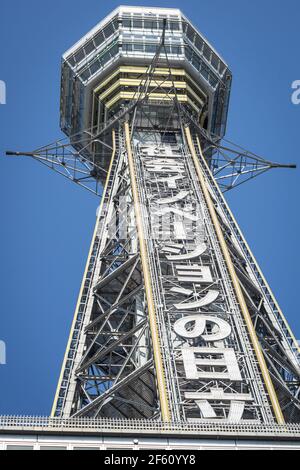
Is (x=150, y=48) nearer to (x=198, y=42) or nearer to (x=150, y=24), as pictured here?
(x=150, y=24)

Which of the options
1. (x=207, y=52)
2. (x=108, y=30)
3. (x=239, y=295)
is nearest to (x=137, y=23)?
(x=108, y=30)

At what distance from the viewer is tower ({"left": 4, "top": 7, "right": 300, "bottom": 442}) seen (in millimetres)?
56688

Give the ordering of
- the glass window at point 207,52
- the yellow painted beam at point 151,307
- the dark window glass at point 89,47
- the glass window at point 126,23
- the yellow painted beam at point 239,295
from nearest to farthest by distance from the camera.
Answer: the yellow painted beam at point 151,307
the yellow painted beam at point 239,295
the glass window at point 126,23
the dark window glass at point 89,47
the glass window at point 207,52

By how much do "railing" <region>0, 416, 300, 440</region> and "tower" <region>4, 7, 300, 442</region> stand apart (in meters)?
1.10

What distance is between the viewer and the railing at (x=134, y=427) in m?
41.4

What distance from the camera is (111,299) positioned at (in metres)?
72.5

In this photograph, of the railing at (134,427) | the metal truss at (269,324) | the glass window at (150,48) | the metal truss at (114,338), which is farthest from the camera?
the glass window at (150,48)

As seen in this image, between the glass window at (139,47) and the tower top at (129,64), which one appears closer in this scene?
the tower top at (129,64)

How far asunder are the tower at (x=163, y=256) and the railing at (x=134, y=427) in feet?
3.62

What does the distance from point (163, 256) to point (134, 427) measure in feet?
92.5

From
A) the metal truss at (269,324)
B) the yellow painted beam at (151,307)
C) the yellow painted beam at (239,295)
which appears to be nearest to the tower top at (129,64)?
the yellow painted beam at (239,295)

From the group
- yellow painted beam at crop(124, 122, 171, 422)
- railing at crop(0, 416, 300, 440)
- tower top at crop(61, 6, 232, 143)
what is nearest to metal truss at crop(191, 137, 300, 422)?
yellow painted beam at crop(124, 122, 171, 422)

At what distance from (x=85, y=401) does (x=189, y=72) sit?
47481 millimetres

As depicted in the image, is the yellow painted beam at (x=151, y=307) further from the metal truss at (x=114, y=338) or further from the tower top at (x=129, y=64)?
the tower top at (x=129, y=64)
